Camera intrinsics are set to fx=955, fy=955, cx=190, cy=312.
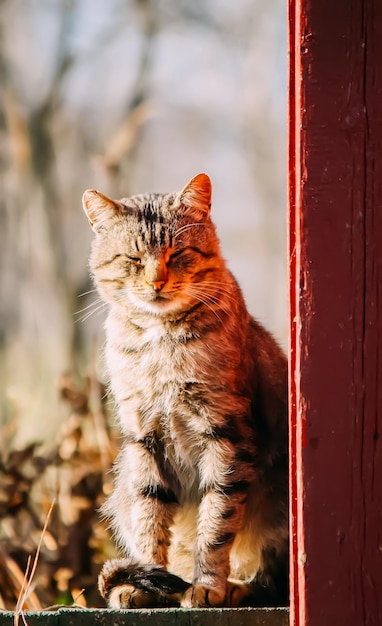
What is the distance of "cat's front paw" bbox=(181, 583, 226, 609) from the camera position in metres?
2.59

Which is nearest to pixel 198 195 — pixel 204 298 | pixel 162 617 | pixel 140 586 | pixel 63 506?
pixel 204 298

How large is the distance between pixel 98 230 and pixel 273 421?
0.88m

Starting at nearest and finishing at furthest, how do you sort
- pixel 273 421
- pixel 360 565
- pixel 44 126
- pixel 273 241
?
pixel 360 565 < pixel 273 421 < pixel 273 241 < pixel 44 126

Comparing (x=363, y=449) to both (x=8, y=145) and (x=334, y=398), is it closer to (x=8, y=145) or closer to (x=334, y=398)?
(x=334, y=398)

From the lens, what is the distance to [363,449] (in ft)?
6.13

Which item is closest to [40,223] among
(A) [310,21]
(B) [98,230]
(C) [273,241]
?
(C) [273,241]

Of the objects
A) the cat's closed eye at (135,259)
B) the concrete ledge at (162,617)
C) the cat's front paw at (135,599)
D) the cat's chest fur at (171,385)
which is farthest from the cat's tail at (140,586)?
the cat's closed eye at (135,259)

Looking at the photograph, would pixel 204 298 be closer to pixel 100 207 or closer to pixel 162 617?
pixel 100 207

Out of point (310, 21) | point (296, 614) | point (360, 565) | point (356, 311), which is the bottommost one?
point (296, 614)

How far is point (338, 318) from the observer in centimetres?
189

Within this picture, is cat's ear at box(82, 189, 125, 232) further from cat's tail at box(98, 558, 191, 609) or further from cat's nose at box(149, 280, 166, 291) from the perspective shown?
cat's tail at box(98, 558, 191, 609)

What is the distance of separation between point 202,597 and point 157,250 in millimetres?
1067

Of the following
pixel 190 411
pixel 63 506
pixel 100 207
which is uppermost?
pixel 100 207

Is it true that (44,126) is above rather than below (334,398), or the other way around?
above
